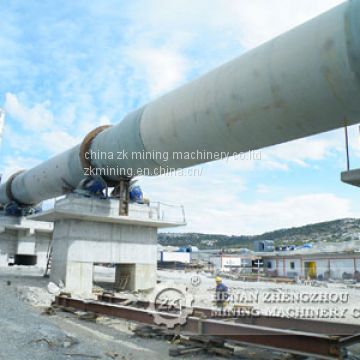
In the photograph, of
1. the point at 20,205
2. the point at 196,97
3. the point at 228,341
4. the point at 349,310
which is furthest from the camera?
the point at 20,205

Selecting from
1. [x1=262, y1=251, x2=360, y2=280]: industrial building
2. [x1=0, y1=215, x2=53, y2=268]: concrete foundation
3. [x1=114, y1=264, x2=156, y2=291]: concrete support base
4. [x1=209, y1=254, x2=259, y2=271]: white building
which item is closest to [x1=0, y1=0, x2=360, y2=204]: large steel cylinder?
[x1=114, y1=264, x2=156, y2=291]: concrete support base

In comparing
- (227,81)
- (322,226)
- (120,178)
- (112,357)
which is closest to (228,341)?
(112,357)

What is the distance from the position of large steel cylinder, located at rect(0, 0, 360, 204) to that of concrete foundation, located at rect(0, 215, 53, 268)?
47.0ft

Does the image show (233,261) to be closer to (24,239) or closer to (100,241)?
(24,239)

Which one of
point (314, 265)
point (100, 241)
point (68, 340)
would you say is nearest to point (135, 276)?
point (100, 241)

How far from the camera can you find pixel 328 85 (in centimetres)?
670

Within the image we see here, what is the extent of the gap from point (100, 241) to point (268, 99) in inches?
403

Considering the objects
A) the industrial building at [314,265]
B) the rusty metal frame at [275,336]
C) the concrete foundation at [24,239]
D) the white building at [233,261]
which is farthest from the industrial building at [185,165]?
the white building at [233,261]

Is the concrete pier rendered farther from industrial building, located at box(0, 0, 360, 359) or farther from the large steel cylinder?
the large steel cylinder

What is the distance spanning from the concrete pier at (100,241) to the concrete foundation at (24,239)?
7629 millimetres

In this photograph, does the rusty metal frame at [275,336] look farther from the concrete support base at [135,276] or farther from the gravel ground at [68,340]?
the concrete support base at [135,276]

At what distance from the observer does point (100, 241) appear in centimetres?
1580

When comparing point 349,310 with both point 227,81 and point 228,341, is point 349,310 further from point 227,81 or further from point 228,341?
point 227,81

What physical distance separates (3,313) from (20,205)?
14.1 metres
